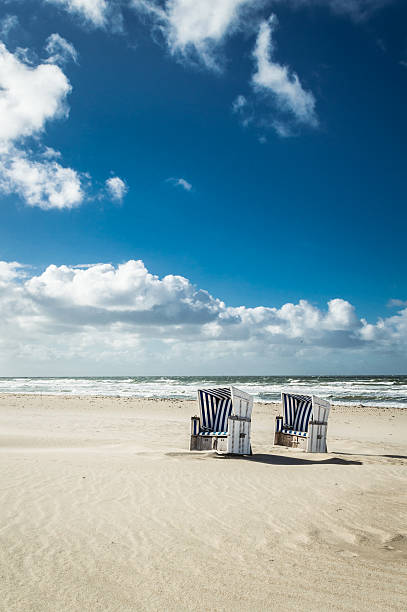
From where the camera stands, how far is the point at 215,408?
11453 mm

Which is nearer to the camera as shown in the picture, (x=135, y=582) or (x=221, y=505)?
(x=135, y=582)

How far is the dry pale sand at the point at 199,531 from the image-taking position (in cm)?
366

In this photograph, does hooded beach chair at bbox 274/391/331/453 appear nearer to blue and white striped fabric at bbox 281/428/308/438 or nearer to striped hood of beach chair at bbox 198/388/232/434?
blue and white striped fabric at bbox 281/428/308/438

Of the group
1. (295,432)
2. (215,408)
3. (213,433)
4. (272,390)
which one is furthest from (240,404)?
(272,390)

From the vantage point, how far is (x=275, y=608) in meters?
3.47

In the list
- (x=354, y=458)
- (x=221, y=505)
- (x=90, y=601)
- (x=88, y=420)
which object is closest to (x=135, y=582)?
(x=90, y=601)

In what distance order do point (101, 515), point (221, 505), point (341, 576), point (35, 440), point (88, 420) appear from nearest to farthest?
point (341, 576), point (101, 515), point (221, 505), point (35, 440), point (88, 420)

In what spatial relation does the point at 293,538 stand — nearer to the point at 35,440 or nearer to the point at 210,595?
the point at 210,595

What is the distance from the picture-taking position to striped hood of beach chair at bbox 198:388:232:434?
11.3 meters

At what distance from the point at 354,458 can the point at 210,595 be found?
8.14m

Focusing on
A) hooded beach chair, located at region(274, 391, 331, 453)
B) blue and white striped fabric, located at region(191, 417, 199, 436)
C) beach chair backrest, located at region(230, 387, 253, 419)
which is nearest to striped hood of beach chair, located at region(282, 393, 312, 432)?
hooded beach chair, located at region(274, 391, 331, 453)

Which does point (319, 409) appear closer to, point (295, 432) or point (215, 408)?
point (295, 432)

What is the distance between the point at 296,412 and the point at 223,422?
2729 mm

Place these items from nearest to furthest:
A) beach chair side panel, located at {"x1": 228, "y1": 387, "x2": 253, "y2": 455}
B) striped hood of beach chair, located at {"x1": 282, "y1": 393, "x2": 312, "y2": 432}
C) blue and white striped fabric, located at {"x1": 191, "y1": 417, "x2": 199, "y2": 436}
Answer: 1. beach chair side panel, located at {"x1": 228, "y1": 387, "x2": 253, "y2": 455}
2. blue and white striped fabric, located at {"x1": 191, "y1": 417, "x2": 199, "y2": 436}
3. striped hood of beach chair, located at {"x1": 282, "y1": 393, "x2": 312, "y2": 432}
